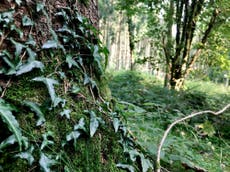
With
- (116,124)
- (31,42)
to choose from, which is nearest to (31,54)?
(31,42)

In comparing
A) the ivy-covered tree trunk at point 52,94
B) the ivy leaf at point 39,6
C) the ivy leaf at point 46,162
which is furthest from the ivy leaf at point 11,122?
the ivy leaf at point 39,6

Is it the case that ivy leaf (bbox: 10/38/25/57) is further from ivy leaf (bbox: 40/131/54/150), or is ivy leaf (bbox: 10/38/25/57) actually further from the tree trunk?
ivy leaf (bbox: 40/131/54/150)

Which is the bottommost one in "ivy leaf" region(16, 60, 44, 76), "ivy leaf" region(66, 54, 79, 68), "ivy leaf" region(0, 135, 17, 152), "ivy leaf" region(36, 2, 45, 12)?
"ivy leaf" region(0, 135, 17, 152)

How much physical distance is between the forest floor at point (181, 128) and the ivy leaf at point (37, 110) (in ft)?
2.24

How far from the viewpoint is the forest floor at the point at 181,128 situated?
2.39 m

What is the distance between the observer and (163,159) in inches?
89.4

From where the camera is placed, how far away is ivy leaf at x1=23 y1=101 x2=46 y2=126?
4.87 feet

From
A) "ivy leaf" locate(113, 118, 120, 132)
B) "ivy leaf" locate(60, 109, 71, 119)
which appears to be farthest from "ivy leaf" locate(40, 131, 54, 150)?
"ivy leaf" locate(113, 118, 120, 132)

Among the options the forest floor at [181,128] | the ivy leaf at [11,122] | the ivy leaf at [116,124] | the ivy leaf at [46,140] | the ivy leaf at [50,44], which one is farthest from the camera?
the forest floor at [181,128]

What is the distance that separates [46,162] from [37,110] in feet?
0.87

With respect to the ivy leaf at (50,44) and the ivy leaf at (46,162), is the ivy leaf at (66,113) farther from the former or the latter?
the ivy leaf at (50,44)

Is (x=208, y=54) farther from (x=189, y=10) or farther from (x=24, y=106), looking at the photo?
(x=24, y=106)

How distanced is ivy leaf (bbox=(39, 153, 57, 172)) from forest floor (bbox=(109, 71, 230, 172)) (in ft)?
2.38

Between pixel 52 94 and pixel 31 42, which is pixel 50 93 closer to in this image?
pixel 52 94
